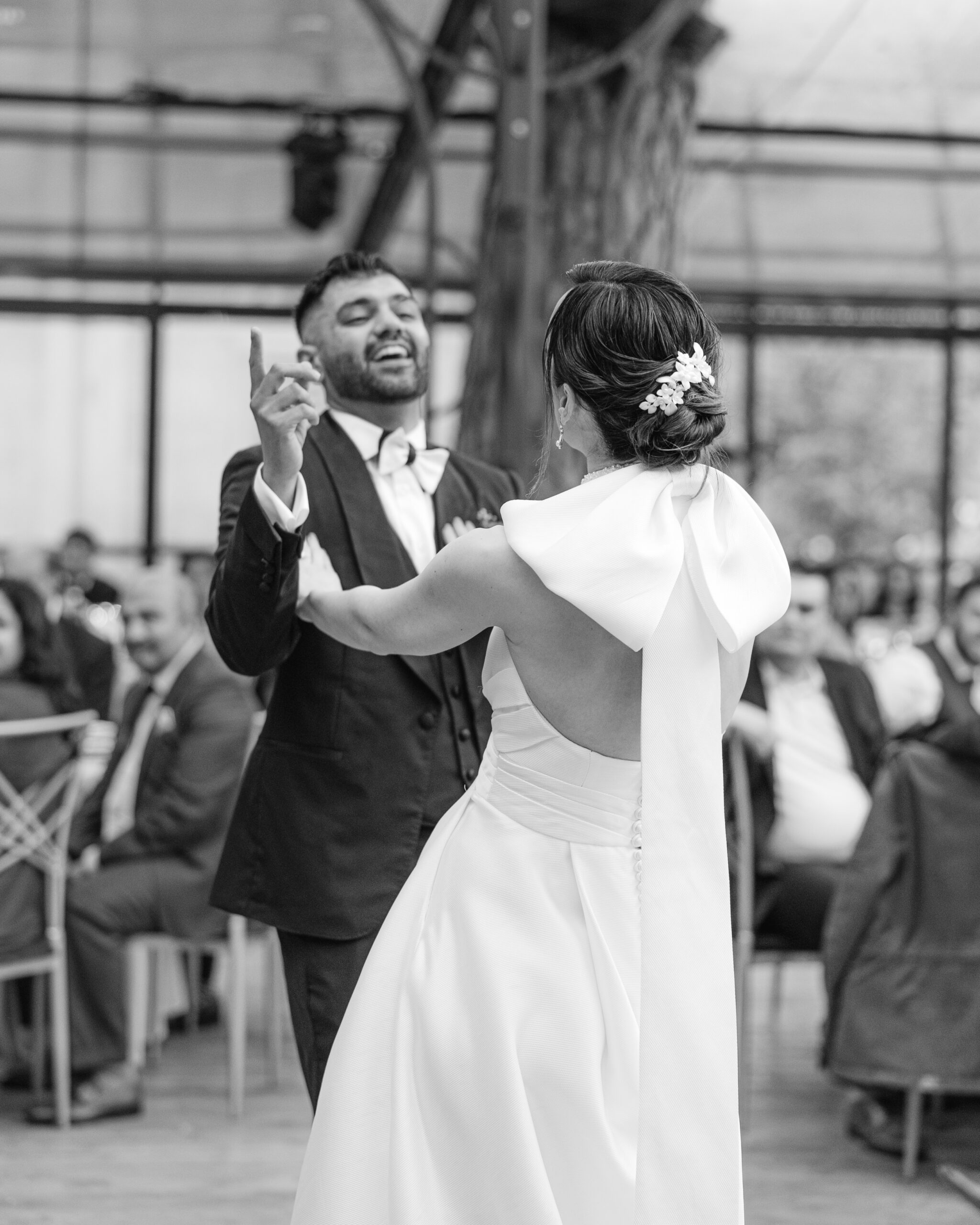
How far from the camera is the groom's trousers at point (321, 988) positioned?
7.59 ft

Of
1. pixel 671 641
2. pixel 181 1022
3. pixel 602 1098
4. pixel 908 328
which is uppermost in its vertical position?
pixel 908 328

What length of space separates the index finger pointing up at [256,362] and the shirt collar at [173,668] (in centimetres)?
240

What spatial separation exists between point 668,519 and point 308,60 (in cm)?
617

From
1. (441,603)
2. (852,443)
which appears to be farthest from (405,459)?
(852,443)

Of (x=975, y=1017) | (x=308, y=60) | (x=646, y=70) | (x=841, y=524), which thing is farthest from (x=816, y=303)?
(x=975, y=1017)

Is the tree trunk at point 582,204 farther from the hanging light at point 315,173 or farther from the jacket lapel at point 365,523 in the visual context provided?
the hanging light at point 315,173

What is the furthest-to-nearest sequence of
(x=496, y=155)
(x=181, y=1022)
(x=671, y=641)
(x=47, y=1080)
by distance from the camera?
(x=181, y=1022)
(x=496, y=155)
(x=47, y=1080)
(x=671, y=641)

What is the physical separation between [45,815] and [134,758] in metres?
0.66

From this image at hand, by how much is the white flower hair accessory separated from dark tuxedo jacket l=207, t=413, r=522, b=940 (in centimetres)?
67

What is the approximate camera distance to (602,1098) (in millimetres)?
1822

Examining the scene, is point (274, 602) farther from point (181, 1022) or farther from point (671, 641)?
point (181, 1022)

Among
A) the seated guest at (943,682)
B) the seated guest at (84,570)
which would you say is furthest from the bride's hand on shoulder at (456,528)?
the seated guest at (84,570)

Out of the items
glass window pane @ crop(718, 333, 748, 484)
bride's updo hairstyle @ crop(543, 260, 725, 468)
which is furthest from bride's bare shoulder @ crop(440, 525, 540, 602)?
glass window pane @ crop(718, 333, 748, 484)

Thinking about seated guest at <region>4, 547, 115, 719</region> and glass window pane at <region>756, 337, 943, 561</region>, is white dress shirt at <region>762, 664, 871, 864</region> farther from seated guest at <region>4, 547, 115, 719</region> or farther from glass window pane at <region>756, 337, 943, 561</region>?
glass window pane at <region>756, 337, 943, 561</region>
